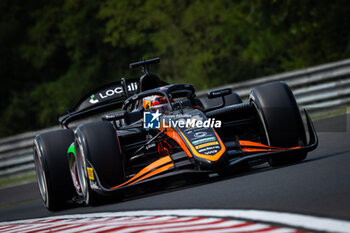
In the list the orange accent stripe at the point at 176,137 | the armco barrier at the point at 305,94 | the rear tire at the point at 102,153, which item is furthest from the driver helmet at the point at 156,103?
the armco barrier at the point at 305,94

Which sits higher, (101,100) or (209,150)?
(101,100)

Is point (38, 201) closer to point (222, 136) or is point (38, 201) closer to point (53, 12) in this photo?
point (222, 136)

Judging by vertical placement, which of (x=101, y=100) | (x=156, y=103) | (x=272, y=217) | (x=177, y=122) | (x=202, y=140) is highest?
(x=101, y=100)

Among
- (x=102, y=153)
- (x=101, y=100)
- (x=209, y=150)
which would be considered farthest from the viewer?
(x=101, y=100)

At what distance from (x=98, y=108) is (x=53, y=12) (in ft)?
83.5

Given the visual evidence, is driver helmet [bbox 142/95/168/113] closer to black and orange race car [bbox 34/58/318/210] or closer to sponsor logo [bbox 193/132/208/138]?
black and orange race car [bbox 34/58/318/210]

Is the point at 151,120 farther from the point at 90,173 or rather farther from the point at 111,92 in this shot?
the point at 111,92

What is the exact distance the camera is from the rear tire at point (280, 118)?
7617 mm

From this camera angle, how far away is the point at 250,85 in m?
15.9

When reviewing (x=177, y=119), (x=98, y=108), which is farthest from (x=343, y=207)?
(x=98, y=108)

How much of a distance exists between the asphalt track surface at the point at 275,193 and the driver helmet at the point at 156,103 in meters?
1.16

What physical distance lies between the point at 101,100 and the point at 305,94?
652cm

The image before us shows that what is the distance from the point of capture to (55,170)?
8383 millimetres

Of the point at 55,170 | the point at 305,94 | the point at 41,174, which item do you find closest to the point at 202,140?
the point at 55,170
